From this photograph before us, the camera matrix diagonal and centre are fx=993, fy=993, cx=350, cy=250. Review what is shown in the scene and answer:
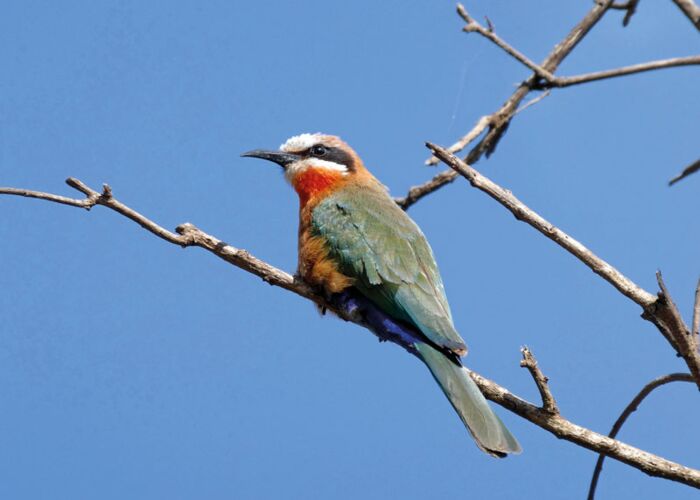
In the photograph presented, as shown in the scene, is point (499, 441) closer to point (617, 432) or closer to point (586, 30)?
point (617, 432)

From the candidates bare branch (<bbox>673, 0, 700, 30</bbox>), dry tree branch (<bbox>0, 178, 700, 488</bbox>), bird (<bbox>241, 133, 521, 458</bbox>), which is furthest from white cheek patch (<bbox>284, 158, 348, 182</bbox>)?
bare branch (<bbox>673, 0, 700, 30</bbox>)

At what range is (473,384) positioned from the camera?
302 centimetres

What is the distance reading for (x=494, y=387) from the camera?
2.99 metres

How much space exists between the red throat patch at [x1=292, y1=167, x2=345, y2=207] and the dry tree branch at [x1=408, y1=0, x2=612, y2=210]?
40 cm

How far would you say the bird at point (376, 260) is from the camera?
3.01 m

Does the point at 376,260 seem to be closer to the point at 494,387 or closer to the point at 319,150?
the point at 494,387

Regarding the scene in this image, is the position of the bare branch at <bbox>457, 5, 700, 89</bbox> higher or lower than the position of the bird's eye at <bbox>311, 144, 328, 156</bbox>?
lower

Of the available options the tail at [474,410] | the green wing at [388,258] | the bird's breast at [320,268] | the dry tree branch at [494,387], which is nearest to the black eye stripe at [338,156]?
the green wing at [388,258]

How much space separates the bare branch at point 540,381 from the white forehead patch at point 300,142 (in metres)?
2.08

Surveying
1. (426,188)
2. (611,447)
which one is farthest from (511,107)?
(611,447)

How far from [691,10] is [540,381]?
105 centimetres

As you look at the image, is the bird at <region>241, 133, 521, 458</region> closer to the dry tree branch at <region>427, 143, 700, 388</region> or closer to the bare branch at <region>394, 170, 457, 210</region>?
the bare branch at <region>394, 170, 457, 210</region>

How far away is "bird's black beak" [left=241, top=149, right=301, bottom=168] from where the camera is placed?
14.5 ft

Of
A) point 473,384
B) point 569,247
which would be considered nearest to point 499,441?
point 473,384
